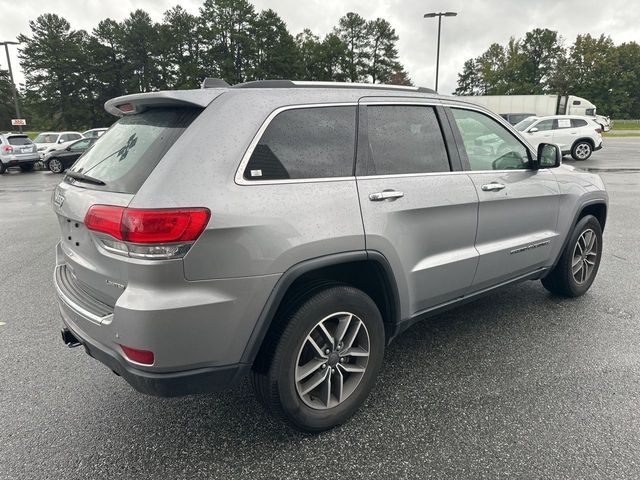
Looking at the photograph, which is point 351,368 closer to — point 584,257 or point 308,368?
point 308,368

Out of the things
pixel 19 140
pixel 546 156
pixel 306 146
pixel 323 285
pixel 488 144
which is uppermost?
pixel 306 146

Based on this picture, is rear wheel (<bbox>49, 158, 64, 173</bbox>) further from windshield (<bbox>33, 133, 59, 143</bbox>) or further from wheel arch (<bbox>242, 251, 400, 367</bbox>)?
wheel arch (<bbox>242, 251, 400, 367</bbox>)

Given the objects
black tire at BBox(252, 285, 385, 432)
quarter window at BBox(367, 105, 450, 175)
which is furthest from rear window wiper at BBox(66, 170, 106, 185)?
quarter window at BBox(367, 105, 450, 175)

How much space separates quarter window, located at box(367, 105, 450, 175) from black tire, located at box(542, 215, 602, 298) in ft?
5.97

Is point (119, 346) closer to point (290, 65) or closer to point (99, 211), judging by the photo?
point (99, 211)

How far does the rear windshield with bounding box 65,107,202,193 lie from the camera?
204 cm

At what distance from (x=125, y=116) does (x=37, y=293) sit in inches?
115

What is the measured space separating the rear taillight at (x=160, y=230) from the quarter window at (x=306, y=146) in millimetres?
334

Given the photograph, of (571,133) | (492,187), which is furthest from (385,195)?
(571,133)

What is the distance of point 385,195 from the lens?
2438mm

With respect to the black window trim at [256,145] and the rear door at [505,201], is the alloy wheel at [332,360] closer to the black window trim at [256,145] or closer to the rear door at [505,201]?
the black window trim at [256,145]

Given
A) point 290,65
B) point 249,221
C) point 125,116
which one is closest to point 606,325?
point 249,221

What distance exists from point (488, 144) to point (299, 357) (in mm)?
2231

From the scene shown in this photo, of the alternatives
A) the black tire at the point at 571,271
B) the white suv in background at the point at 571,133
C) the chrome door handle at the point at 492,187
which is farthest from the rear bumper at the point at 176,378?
the white suv in background at the point at 571,133
